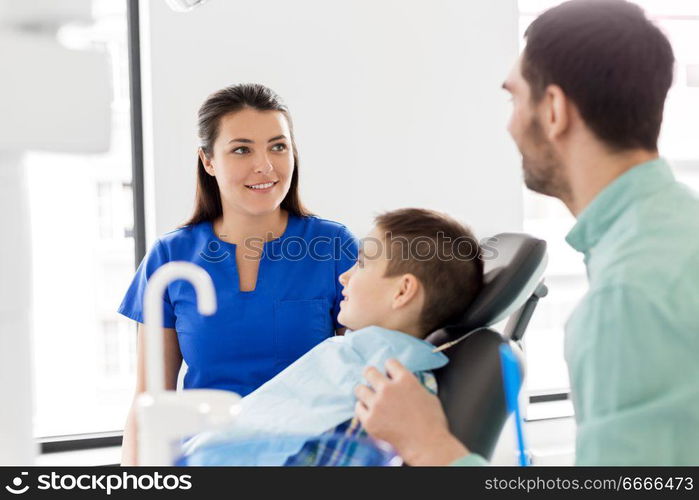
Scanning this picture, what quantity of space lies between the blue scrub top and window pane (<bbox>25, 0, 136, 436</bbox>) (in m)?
0.71

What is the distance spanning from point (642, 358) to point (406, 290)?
656 mm

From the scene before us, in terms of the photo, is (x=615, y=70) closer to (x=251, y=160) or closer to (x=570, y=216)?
(x=251, y=160)

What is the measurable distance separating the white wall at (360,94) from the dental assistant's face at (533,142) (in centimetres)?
142

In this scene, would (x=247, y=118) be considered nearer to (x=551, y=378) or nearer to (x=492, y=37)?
(x=492, y=37)

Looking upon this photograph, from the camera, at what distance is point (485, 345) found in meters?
1.26

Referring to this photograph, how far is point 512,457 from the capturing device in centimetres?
130

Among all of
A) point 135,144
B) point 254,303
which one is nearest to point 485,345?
point 254,303

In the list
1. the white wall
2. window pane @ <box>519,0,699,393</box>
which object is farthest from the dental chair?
window pane @ <box>519,0,699,393</box>

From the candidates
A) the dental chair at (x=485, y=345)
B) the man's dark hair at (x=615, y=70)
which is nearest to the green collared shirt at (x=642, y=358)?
the man's dark hair at (x=615, y=70)

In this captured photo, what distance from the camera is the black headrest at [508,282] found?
132 cm

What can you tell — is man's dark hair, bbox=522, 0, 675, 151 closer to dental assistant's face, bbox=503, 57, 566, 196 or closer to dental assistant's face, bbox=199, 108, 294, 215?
dental assistant's face, bbox=503, 57, 566, 196

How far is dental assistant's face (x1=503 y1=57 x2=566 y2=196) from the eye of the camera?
104 cm

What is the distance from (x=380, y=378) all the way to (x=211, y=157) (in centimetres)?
92
